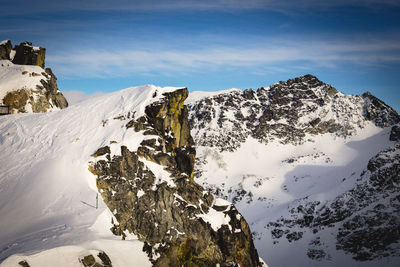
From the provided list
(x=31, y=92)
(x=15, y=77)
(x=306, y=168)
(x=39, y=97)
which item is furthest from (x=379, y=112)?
(x=15, y=77)

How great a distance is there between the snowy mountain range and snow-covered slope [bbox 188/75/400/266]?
1.59ft

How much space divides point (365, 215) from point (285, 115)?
84.8 m

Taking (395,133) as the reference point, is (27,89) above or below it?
above

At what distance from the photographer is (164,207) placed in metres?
42.4

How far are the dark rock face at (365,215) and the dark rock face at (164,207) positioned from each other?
1574 inches

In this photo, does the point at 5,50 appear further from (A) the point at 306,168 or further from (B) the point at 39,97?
(A) the point at 306,168

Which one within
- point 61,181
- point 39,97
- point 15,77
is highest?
point 15,77

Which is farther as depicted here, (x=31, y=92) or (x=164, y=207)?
(x=31, y=92)

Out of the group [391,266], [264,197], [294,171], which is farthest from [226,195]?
[391,266]

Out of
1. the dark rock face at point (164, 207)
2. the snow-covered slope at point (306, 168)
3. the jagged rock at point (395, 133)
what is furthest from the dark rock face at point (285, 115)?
the dark rock face at point (164, 207)

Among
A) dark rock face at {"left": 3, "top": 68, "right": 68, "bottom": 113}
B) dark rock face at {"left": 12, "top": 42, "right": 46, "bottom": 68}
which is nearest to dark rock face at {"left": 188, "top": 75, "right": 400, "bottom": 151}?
dark rock face at {"left": 3, "top": 68, "right": 68, "bottom": 113}

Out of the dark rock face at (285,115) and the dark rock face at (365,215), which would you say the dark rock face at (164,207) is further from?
the dark rock face at (285,115)

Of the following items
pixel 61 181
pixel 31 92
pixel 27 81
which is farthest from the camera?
pixel 27 81

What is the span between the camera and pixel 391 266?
66562 millimetres
